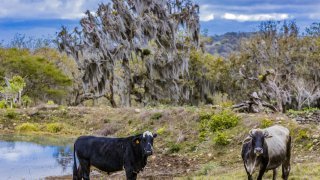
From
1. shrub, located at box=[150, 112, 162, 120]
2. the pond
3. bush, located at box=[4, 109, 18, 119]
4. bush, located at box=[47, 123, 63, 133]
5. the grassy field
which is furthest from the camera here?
bush, located at box=[4, 109, 18, 119]

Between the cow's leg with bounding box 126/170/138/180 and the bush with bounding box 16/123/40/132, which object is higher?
the cow's leg with bounding box 126/170/138/180

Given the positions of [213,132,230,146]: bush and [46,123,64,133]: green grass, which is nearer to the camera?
[213,132,230,146]: bush

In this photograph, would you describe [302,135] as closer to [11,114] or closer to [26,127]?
[26,127]

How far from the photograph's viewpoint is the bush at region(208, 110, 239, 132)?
22.2 meters

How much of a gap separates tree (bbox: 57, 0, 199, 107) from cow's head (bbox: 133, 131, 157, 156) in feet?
87.8

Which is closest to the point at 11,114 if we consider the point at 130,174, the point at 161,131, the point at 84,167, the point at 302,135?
the point at 161,131

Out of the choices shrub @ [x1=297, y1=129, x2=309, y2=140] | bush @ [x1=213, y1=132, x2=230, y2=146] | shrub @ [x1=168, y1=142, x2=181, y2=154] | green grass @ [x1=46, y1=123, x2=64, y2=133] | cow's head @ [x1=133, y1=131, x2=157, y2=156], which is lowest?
green grass @ [x1=46, y1=123, x2=64, y2=133]

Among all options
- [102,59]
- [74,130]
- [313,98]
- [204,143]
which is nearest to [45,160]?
[204,143]

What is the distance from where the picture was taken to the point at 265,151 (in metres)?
12.3

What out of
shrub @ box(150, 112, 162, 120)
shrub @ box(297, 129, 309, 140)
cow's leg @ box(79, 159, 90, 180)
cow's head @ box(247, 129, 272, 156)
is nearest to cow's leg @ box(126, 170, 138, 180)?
cow's leg @ box(79, 159, 90, 180)

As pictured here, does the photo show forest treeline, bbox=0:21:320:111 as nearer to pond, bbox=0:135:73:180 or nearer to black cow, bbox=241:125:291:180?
pond, bbox=0:135:73:180

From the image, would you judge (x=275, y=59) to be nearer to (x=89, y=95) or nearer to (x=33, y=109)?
(x=89, y=95)

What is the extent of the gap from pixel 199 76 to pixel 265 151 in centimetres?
3612

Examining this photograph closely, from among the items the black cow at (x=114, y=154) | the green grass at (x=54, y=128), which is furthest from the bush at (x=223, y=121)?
the green grass at (x=54, y=128)
